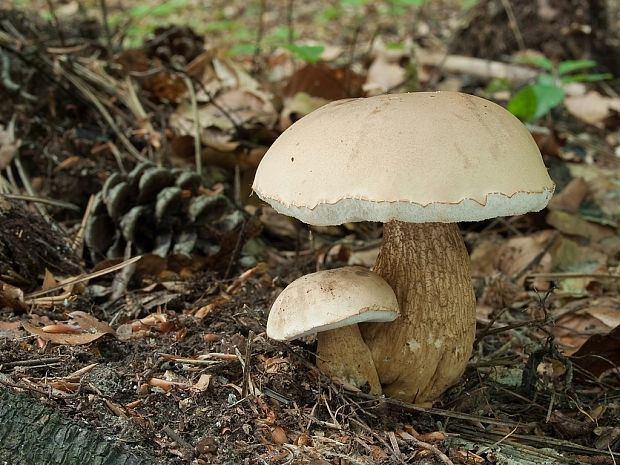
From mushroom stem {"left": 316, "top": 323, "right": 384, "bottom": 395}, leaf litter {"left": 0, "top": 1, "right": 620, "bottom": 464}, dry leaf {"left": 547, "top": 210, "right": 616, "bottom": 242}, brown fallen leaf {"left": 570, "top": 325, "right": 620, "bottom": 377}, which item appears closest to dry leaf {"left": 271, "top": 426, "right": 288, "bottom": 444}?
leaf litter {"left": 0, "top": 1, "right": 620, "bottom": 464}

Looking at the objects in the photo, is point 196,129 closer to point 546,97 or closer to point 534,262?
point 534,262

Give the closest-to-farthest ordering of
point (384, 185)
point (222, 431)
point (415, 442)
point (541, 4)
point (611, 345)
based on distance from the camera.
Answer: point (384, 185) → point (222, 431) → point (415, 442) → point (611, 345) → point (541, 4)

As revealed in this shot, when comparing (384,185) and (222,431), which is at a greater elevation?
(384,185)

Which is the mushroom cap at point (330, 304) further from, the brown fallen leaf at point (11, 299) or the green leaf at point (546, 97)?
the green leaf at point (546, 97)

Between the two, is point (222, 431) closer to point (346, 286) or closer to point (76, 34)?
point (346, 286)

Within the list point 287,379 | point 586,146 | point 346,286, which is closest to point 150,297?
point 287,379
